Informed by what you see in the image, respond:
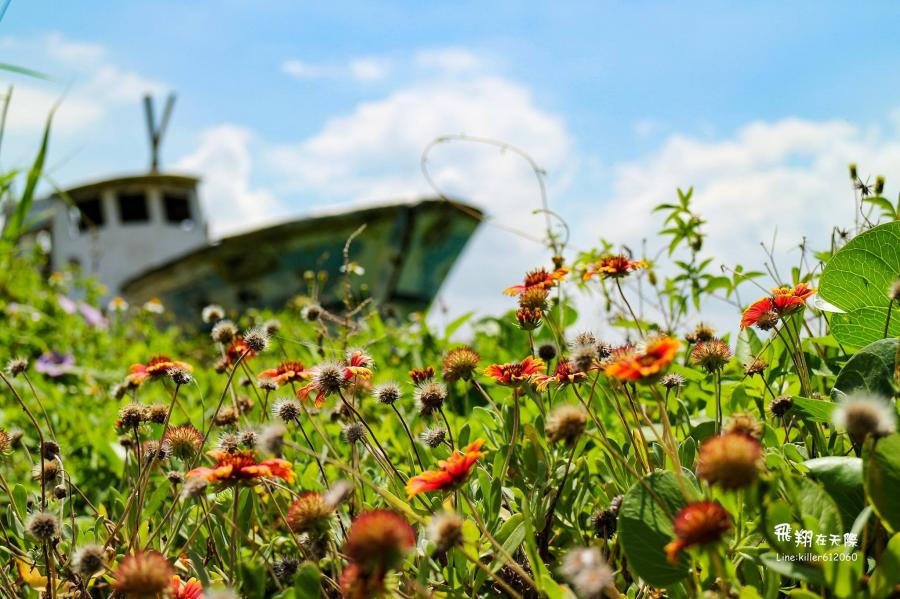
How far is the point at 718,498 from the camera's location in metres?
0.80

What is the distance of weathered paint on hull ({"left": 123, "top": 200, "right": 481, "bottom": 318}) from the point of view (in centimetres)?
906

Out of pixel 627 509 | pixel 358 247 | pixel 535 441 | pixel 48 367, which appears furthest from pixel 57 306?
pixel 358 247

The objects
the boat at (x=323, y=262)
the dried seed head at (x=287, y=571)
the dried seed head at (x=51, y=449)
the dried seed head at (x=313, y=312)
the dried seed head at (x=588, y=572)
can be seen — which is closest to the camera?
the dried seed head at (x=588, y=572)

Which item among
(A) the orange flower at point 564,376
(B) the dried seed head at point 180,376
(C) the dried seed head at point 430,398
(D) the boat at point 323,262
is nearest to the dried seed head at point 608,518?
(A) the orange flower at point 564,376

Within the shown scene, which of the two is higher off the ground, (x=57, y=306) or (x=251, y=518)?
(x=251, y=518)

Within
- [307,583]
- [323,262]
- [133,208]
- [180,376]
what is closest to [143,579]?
[307,583]

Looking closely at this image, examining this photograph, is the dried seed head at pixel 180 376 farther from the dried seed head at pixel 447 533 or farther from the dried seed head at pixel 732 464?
the dried seed head at pixel 732 464

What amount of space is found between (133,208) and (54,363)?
1581 centimetres

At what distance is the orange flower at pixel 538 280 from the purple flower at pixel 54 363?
243 cm

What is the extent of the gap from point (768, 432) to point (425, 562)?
0.46 meters

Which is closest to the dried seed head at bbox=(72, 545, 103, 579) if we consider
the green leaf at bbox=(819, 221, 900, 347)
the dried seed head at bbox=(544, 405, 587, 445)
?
the dried seed head at bbox=(544, 405, 587, 445)

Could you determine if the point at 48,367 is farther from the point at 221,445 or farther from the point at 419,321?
the point at 221,445

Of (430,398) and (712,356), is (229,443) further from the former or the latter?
(712,356)

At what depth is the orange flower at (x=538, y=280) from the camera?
1.26 meters
